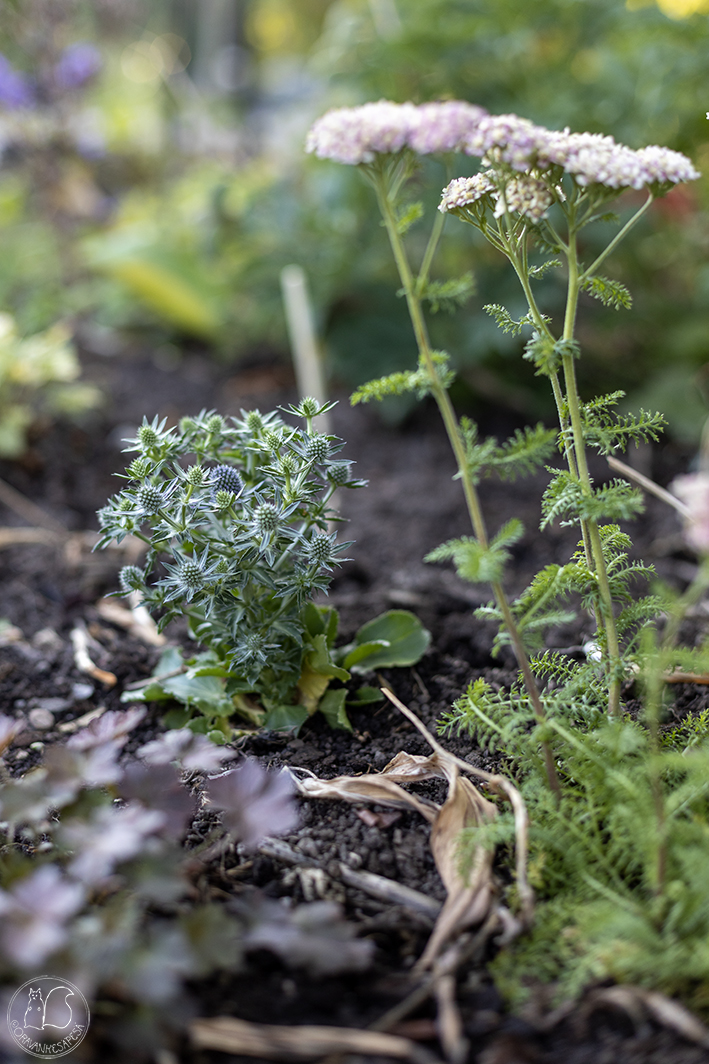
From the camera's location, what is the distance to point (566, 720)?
1.11 meters

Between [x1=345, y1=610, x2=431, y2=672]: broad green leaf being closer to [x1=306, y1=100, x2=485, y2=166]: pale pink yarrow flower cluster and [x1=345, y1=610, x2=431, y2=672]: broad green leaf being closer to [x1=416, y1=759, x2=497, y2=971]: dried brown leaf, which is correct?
[x1=416, y1=759, x2=497, y2=971]: dried brown leaf

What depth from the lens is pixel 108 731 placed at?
1.00 meters

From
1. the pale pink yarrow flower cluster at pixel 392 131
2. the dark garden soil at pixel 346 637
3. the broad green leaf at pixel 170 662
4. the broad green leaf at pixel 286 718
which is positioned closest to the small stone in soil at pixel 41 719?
the dark garden soil at pixel 346 637

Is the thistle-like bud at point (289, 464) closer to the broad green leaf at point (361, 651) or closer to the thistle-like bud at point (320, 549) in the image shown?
the thistle-like bud at point (320, 549)

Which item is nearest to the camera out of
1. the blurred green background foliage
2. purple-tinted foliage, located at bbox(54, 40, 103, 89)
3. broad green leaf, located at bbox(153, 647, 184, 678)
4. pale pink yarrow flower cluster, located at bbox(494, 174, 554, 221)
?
pale pink yarrow flower cluster, located at bbox(494, 174, 554, 221)

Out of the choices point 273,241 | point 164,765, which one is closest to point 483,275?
point 273,241

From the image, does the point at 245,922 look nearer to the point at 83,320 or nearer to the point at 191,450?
the point at 191,450

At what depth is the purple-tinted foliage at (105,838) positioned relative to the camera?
31.9 inches

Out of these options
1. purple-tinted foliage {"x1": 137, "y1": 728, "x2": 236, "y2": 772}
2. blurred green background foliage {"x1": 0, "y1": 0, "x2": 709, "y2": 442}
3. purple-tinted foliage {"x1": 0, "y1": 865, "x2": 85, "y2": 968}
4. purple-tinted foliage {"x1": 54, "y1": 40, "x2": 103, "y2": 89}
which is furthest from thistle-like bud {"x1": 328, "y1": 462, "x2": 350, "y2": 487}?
purple-tinted foliage {"x1": 54, "y1": 40, "x2": 103, "y2": 89}

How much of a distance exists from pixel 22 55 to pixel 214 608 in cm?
343

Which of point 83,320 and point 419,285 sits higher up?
point 83,320

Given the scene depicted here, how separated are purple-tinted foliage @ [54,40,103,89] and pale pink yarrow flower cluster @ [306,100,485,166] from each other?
10.7 ft

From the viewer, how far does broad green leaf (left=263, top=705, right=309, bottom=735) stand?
4.35 ft

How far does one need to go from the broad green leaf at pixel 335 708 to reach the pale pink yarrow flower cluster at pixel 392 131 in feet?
2.72
